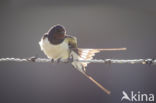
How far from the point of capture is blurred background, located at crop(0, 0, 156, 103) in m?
2.94

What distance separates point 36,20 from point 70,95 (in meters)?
0.69

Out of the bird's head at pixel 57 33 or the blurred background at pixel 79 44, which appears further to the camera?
the blurred background at pixel 79 44

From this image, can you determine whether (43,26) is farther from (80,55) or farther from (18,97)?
(80,55)

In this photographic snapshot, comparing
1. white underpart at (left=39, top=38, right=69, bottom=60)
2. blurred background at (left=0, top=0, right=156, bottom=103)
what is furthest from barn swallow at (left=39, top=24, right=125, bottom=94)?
blurred background at (left=0, top=0, right=156, bottom=103)

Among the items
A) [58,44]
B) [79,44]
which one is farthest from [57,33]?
[79,44]

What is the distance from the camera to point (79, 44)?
9.63 feet

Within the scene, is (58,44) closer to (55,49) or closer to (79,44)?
(55,49)

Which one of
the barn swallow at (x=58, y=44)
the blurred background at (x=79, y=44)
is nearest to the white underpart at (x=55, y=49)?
the barn swallow at (x=58, y=44)

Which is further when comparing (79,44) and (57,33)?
(79,44)

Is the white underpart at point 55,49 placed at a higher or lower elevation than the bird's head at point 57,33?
lower

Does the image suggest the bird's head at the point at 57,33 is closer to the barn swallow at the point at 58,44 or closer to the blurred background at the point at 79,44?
the barn swallow at the point at 58,44

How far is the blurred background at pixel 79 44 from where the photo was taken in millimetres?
2936

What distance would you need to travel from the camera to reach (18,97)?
313 cm

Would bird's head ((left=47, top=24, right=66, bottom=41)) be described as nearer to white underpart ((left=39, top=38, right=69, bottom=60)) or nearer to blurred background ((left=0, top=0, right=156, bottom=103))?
white underpart ((left=39, top=38, right=69, bottom=60))
